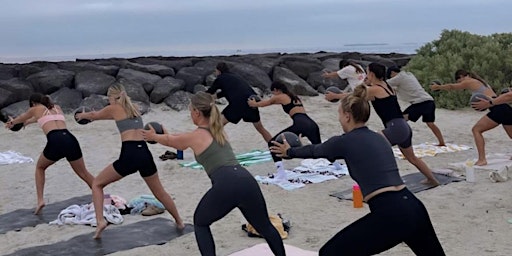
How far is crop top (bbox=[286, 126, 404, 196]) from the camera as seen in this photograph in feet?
12.3

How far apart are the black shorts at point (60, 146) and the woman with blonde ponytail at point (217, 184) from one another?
8.48ft

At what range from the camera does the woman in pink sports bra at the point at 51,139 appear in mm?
7109

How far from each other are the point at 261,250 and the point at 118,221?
6.74ft

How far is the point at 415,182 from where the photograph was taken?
8320 mm

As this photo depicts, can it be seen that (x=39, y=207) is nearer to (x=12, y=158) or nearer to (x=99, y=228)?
(x=99, y=228)

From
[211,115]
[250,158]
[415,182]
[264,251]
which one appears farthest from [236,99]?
[211,115]

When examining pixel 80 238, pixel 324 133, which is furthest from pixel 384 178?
pixel 324 133

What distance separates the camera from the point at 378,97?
7379 mm

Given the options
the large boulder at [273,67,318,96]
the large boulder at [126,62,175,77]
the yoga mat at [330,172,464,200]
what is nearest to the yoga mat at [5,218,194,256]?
the yoga mat at [330,172,464,200]

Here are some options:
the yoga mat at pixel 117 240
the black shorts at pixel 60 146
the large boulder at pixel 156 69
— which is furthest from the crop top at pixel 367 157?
the large boulder at pixel 156 69

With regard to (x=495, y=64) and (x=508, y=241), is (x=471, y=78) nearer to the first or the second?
(x=508, y=241)

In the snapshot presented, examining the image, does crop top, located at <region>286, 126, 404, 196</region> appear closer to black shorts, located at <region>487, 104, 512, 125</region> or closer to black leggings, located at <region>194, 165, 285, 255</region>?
black leggings, located at <region>194, 165, 285, 255</region>

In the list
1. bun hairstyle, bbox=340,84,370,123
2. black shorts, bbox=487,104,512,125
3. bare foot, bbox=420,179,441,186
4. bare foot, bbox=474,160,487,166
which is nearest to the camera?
bun hairstyle, bbox=340,84,370,123

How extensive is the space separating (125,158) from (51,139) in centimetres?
148
